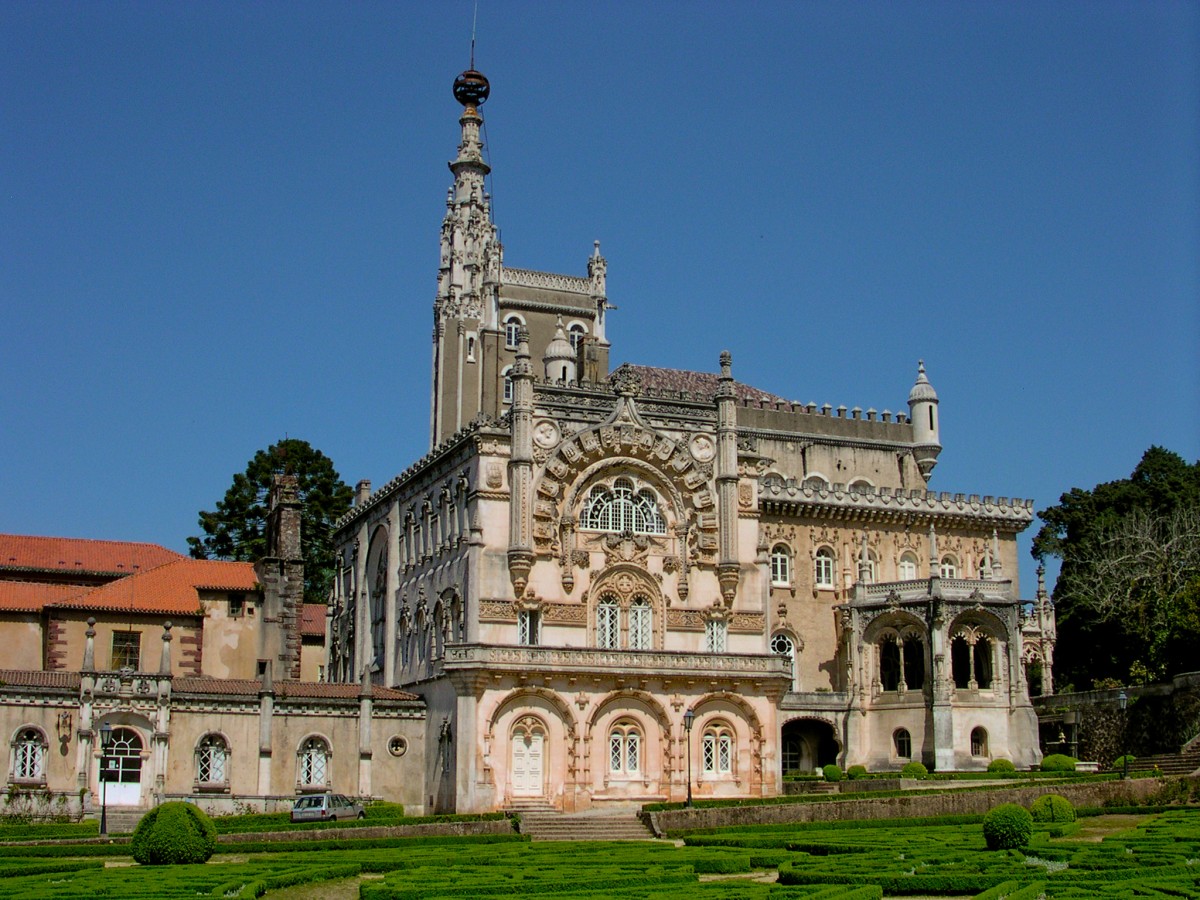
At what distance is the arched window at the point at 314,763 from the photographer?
50.5 metres

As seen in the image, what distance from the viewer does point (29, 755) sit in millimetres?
46688

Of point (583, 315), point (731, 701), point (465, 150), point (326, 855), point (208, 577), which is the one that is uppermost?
point (465, 150)

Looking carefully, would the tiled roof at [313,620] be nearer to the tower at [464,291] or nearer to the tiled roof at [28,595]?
the tower at [464,291]

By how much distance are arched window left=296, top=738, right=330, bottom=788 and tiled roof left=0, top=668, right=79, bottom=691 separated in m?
7.97

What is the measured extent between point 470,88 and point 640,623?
4422 centimetres

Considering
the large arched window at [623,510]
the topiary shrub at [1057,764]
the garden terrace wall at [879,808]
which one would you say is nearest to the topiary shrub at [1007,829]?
the garden terrace wall at [879,808]

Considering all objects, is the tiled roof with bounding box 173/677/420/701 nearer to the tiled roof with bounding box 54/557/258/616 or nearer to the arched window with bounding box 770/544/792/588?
the tiled roof with bounding box 54/557/258/616

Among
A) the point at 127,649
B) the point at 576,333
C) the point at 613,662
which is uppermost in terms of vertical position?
the point at 576,333

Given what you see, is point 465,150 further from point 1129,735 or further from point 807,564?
point 1129,735

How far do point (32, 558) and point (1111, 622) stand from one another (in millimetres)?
51414

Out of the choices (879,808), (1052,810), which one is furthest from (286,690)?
(1052,810)

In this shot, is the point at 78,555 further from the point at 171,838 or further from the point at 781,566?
the point at 171,838

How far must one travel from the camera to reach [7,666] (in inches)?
2260

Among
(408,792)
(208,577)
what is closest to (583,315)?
(208,577)
